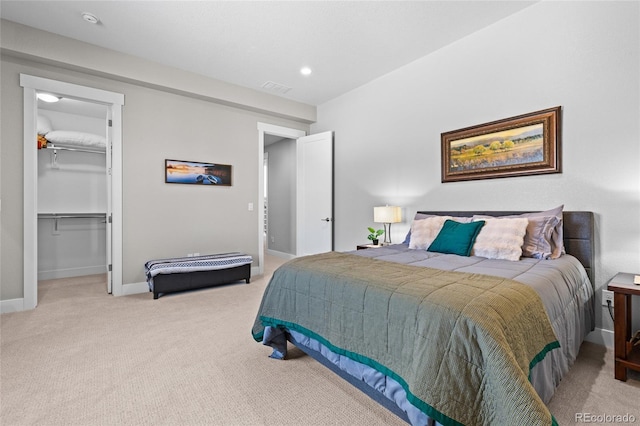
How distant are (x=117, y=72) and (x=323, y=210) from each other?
3212 millimetres

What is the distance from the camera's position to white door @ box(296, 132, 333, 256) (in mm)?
4805

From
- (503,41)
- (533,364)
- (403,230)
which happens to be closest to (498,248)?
(533,364)

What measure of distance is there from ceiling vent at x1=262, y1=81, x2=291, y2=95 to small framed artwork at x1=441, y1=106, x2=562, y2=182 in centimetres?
242

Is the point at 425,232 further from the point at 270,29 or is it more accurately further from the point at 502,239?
the point at 270,29

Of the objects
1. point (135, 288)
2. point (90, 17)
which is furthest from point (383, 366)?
point (90, 17)

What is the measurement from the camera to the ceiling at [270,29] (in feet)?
8.80

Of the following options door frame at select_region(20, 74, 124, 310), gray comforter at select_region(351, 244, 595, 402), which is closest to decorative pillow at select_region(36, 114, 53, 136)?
door frame at select_region(20, 74, 124, 310)

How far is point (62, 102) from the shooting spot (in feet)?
14.1

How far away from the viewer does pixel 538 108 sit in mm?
2699

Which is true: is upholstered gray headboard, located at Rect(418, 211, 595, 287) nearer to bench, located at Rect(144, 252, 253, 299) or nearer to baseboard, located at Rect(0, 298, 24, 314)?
bench, located at Rect(144, 252, 253, 299)

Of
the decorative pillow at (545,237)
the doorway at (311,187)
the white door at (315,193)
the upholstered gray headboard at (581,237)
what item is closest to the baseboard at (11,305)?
the doorway at (311,187)

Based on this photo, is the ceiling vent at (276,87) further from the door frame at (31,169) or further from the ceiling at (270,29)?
the door frame at (31,169)

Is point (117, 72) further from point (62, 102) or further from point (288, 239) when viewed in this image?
point (288, 239)
